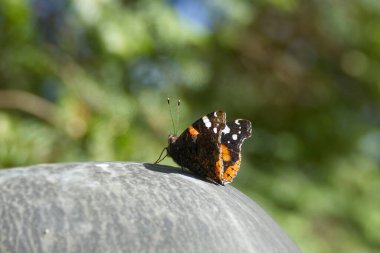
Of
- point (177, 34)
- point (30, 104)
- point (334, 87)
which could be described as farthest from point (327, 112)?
point (30, 104)

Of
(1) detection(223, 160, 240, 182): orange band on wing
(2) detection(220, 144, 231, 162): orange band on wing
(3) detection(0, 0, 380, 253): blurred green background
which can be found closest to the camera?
(1) detection(223, 160, 240, 182): orange band on wing

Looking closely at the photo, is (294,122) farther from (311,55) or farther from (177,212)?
(177,212)

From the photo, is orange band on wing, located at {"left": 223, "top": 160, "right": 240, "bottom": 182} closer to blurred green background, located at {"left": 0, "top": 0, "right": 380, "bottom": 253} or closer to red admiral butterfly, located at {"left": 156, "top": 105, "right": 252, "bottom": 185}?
red admiral butterfly, located at {"left": 156, "top": 105, "right": 252, "bottom": 185}

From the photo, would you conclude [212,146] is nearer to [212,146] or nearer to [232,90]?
[212,146]

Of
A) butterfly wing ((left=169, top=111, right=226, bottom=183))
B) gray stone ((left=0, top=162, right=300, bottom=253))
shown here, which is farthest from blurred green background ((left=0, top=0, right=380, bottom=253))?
gray stone ((left=0, top=162, right=300, bottom=253))

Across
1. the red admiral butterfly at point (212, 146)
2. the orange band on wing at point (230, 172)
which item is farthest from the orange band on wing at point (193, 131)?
the orange band on wing at point (230, 172)
